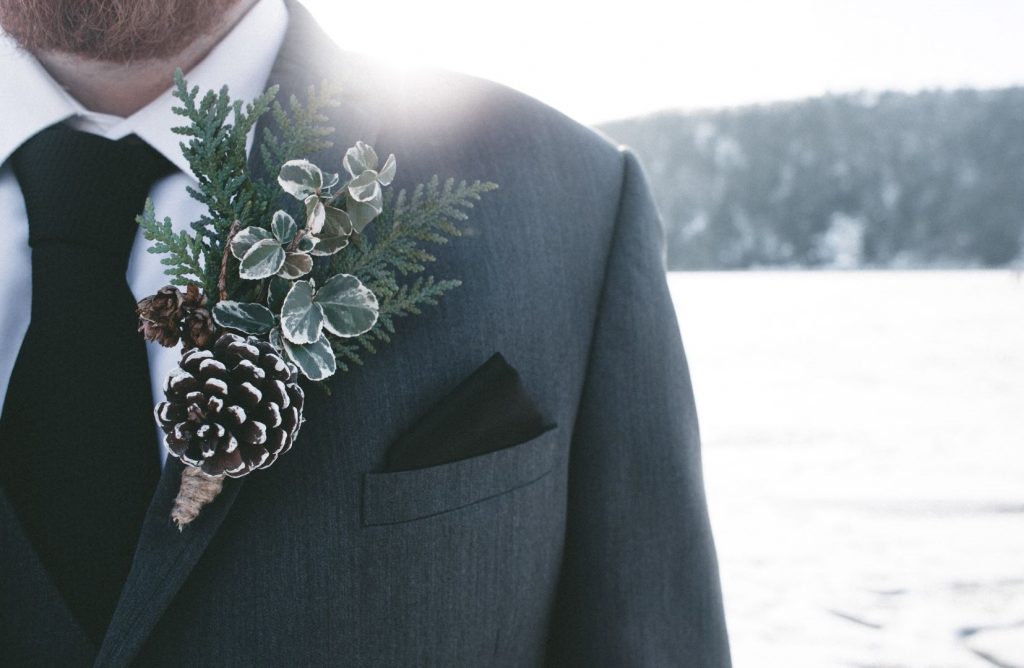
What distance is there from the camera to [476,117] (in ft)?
3.93

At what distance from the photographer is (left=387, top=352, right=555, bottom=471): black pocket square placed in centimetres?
98

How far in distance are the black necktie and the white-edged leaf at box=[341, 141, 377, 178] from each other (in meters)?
0.34

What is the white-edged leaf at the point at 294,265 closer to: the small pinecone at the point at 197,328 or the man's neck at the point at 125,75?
the small pinecone at the point at 197,328

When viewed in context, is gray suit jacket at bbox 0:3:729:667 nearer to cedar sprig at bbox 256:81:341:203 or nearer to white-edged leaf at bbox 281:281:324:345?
cedar sprig at bbox 256:81:341:203

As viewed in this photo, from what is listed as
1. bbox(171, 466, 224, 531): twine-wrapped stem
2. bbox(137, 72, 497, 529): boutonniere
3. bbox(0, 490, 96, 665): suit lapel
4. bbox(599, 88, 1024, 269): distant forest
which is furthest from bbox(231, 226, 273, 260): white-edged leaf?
bbox(599, 88, 1024, 269): distant forest

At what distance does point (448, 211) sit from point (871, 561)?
4.35m

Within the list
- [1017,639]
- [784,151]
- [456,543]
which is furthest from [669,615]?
[784,151]

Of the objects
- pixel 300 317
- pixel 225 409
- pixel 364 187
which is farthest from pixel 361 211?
pixel 225 409

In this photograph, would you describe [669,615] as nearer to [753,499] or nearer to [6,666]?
[6,666]

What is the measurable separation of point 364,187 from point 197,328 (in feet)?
0.71

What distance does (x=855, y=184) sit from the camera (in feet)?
232

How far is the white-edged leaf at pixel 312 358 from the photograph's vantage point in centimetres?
82

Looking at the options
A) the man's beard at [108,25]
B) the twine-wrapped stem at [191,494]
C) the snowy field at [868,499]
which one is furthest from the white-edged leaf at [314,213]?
the snowy field at [868,499]

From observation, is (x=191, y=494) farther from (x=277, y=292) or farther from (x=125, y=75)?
(x=125, y=75)
